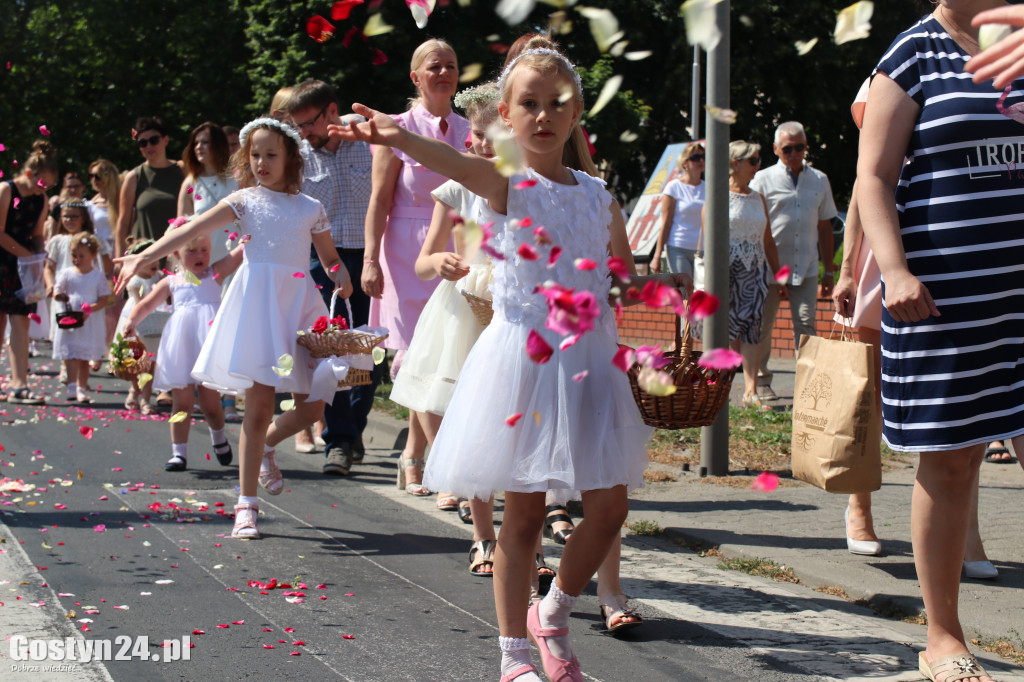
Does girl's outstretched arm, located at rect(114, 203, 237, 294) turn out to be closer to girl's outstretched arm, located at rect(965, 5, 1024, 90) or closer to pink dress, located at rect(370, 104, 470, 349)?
pink dress, located at rect(370, 104, 470, 349)

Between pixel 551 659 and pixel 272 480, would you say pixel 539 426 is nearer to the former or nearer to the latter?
pixel 551 659

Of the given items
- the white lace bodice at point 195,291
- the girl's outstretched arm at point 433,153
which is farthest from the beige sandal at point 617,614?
the white lace bodice at point 195,291

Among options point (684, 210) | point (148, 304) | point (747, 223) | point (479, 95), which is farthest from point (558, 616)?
point (684, 210)

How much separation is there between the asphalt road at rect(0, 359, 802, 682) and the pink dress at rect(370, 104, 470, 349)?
3.38ft

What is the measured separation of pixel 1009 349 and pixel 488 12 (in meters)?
20.0

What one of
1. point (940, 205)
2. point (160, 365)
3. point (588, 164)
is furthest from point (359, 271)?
point (940, 205)

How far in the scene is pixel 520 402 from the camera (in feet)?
11.6

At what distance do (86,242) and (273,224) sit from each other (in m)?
6.00

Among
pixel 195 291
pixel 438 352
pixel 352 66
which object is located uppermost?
pixel 352 66

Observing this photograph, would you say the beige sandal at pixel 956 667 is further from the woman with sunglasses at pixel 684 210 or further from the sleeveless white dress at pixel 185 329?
the woman with sunglasses at pixel 684 210

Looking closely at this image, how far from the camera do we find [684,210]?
1080cm

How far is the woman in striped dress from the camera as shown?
342 centimetres

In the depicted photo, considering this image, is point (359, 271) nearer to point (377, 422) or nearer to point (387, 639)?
point (377, 422)

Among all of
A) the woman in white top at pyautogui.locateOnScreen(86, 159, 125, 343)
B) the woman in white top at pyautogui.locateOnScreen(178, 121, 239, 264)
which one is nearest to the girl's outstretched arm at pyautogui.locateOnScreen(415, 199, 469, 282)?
the woman in white top at pyautogui.locateOnScreen(178, 121, 239, 264)
